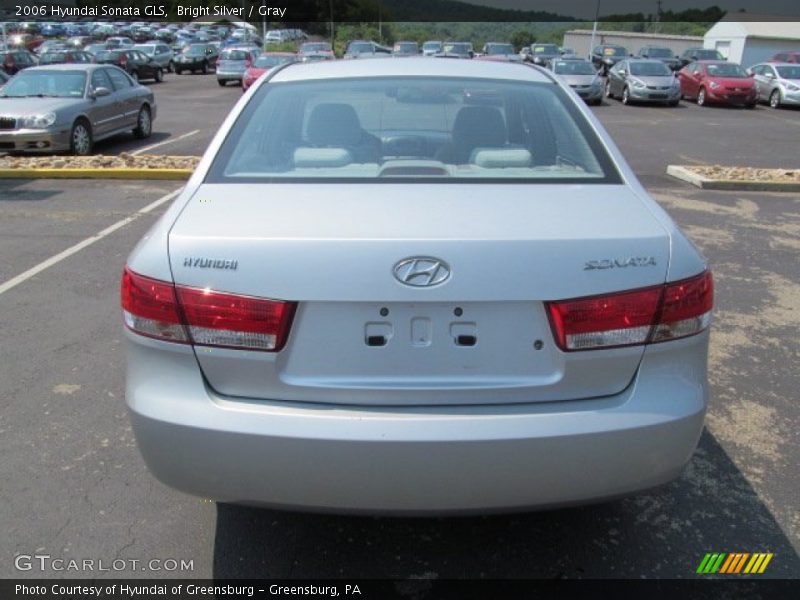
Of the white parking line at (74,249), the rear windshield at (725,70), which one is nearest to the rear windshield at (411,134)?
the white parking line at (74,249)

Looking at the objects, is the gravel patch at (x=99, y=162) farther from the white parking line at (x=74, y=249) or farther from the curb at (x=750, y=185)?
the curb at (x=750, y=185)

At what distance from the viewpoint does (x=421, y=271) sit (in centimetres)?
215

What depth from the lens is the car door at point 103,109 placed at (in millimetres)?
12594

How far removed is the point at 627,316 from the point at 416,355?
649mm

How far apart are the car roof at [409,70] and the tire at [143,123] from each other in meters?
11.8

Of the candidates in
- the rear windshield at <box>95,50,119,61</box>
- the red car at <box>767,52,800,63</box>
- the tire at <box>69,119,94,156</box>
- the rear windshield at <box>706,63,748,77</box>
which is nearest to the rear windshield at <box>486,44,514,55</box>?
the red car at <box>767,52,800,63</box>

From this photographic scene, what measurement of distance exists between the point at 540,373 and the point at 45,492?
222 cm

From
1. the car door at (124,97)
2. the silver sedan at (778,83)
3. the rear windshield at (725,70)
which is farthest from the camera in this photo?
the rear windshield at (725,70)

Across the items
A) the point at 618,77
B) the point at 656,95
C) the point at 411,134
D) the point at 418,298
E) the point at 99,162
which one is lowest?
the point at 656,95

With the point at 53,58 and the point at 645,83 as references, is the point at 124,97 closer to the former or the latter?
the point at 645,83

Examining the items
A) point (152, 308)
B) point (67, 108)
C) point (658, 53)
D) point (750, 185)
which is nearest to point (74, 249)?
point (152, 308)

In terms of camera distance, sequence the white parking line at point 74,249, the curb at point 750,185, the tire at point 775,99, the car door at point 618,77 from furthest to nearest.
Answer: the car door at point 618,77
the tire at point 775,99
the curb at point 750,185
the white parking line at point 74,249

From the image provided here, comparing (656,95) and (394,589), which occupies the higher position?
(394,589)

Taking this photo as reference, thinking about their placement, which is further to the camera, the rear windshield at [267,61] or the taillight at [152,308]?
the rear windshield at [267,61]
